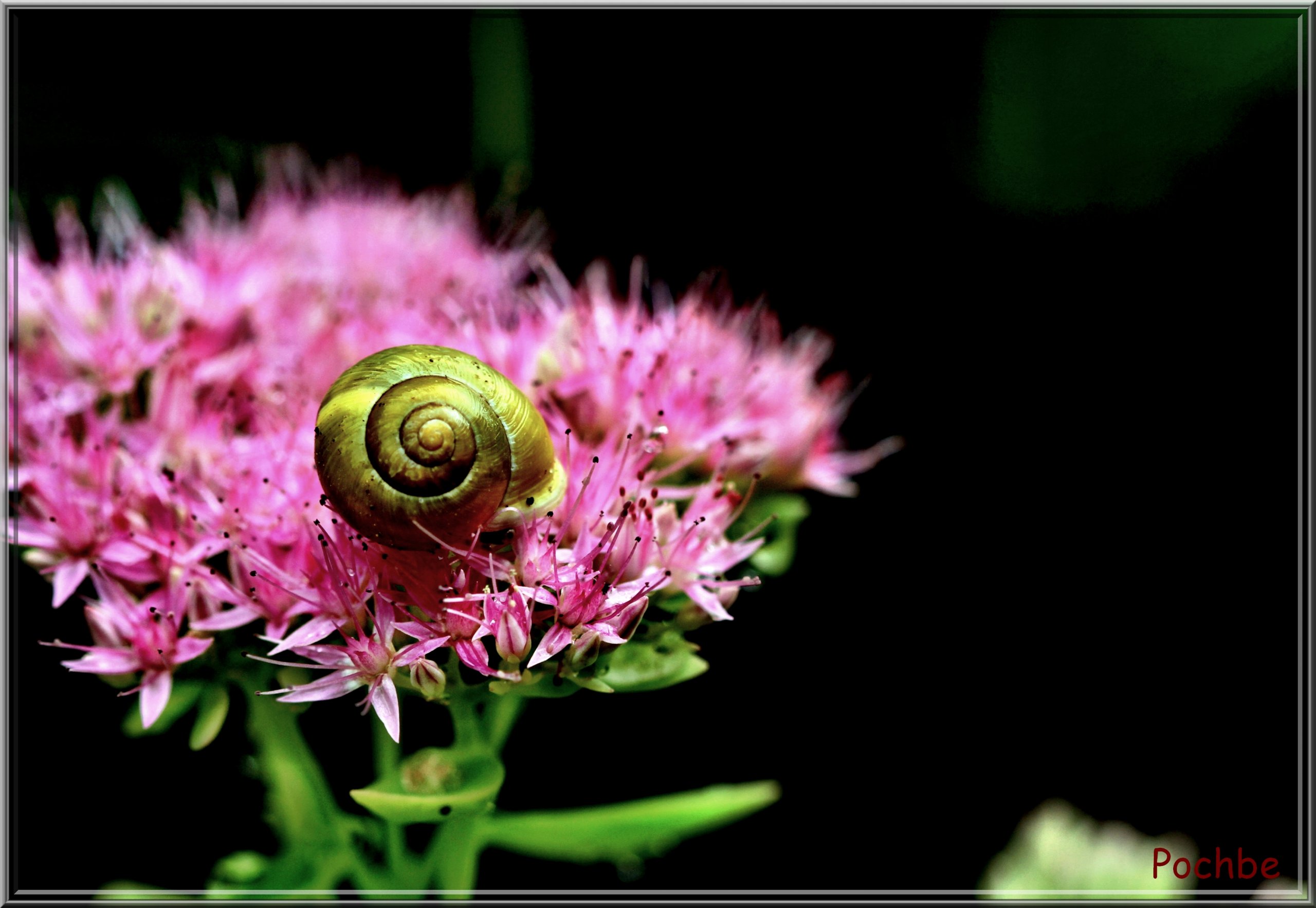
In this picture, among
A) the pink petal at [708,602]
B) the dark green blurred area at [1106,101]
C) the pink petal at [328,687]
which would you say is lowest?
the pink petal at [328,687]

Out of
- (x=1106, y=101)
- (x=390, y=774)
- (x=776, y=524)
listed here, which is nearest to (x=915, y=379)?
(x=1106, y=101)

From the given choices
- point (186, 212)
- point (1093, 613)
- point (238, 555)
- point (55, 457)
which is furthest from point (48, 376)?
point (1093, 613)

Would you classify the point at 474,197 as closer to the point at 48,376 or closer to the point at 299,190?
the point at 299,190

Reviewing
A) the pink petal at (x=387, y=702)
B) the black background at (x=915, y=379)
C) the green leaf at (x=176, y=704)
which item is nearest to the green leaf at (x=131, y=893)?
the green leaf at (x=176, y=704)

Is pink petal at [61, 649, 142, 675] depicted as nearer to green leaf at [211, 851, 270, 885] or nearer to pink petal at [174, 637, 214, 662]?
pink petal at [174, 637, 214, 662]

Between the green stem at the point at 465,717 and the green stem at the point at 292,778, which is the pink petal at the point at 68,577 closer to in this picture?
the green stem at the point at 292,778

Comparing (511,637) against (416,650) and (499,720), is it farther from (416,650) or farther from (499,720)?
(499,720)

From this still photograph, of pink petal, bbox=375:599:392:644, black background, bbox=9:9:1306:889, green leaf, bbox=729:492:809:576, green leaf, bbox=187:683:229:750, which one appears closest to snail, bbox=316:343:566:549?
pink petal, bbox=375:599:392:644
